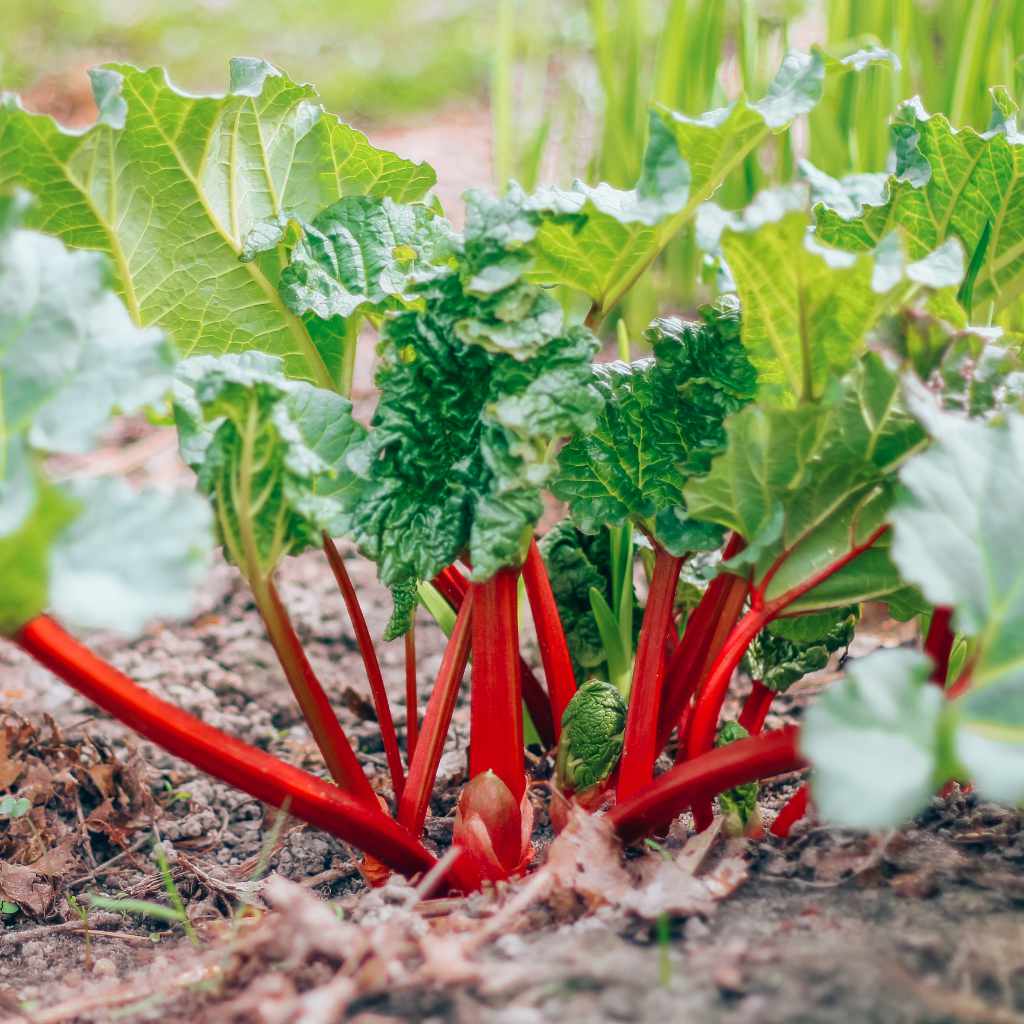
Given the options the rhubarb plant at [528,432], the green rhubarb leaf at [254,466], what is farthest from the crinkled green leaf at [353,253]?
the green rhubarb leaf at [254,466]

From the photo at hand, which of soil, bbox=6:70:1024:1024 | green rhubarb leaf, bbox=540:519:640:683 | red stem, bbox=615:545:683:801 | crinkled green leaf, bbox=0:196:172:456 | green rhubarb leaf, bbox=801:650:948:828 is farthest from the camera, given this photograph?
green rhubarb leaf, bbox=540:519:640:683

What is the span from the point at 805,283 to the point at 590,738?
569 mm

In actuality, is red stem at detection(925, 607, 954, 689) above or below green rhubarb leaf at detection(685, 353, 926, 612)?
below

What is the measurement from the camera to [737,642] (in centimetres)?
120

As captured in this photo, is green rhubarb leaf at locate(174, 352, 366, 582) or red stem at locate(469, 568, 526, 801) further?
red stem at locate(469, 568, 526, 801)

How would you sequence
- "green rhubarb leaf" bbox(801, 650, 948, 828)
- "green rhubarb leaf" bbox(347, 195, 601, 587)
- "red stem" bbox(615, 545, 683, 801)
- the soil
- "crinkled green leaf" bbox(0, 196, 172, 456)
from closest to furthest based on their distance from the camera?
"green rhubarb leaf" bbox(801, 650, 948, 828)
the soil
"crinkled green leaf" bbox(0, 196, 172, 456)
"green rhubarb leaf" bbox(347, 195, 601, 587)
"red stem" bbox(615, 545, 683, 801)

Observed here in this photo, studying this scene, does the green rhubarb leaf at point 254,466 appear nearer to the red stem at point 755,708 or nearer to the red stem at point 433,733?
the red stem at point 433,733

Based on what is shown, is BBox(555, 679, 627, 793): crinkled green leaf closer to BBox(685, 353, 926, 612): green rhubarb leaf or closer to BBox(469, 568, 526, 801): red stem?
BBox(469, 568, 526, 801): red stem

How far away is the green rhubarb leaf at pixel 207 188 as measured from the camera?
51.3 inches

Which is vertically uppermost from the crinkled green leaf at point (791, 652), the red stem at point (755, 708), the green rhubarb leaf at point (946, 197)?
the green rhubarb leaf at point (946, 197)

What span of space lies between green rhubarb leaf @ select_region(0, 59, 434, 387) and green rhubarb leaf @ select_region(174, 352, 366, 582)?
0.23 m

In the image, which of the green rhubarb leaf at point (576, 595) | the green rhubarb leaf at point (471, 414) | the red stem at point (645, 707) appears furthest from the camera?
the green rhubarb leaf at point (576, 595)

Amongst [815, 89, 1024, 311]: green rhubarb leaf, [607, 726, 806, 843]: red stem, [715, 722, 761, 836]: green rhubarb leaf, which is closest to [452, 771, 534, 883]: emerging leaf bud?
[607, 726, 806, 843]: red stem

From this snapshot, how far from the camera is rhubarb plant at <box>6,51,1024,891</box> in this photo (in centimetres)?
91
